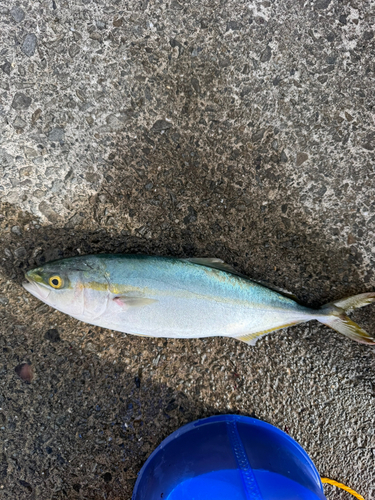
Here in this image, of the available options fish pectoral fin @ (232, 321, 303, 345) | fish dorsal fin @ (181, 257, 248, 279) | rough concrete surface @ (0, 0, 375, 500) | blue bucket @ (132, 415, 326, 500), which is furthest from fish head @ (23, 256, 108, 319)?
blue bucket @ (132, 415, 326, 500)

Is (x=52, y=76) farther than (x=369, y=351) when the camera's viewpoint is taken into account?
No

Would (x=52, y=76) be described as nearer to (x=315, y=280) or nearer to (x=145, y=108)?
(x=145, y=108)

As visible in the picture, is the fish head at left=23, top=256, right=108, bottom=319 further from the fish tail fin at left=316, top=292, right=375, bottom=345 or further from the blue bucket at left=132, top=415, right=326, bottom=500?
the fish tail fin at left=316, top=292, right=375, bottom=345

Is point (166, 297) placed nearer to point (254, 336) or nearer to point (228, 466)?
point (254, 336)

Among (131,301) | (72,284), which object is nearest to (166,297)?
(131,301)

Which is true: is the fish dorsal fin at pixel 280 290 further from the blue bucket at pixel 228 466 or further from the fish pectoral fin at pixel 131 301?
the blue bucket at pixel 228 466

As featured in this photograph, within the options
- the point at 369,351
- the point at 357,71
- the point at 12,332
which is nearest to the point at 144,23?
the point at 357,71

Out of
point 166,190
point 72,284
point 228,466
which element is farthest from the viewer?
point 166,190
